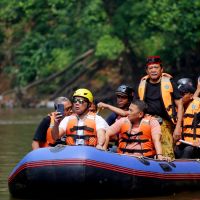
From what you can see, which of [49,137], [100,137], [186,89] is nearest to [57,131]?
[100,137]

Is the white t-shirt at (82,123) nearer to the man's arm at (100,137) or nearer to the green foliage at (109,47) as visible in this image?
the man's arm at (100,137)

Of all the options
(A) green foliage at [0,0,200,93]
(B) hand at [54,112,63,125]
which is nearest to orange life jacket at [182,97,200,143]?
(B) hand at [54,112,63,125]

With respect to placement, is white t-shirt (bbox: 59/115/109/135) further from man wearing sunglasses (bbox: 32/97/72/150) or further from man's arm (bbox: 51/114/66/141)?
man wearing sunglasses (bbox: 32/97/72/150)

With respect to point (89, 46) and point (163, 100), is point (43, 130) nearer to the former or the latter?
point (163, 100)

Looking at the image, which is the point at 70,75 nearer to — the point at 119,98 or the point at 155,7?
the point at 155,7

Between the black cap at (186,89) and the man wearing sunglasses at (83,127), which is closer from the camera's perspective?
the man wearing sunglasses at (83,127)

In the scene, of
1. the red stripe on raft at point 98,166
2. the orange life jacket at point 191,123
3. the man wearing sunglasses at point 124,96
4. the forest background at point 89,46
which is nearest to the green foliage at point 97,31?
the forest background at point 89,46

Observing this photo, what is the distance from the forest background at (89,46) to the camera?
29.1m

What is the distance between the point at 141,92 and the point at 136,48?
2047cm

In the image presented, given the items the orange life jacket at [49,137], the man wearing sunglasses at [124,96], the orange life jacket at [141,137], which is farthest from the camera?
the orange life jacket at [49,137]

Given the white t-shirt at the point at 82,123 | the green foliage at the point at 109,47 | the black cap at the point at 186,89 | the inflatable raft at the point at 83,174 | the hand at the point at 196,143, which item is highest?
the green foliage at the point at 109,47

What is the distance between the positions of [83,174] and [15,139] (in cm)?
853

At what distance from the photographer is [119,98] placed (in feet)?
35.5

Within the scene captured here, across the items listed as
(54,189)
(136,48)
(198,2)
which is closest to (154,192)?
(54,189)
